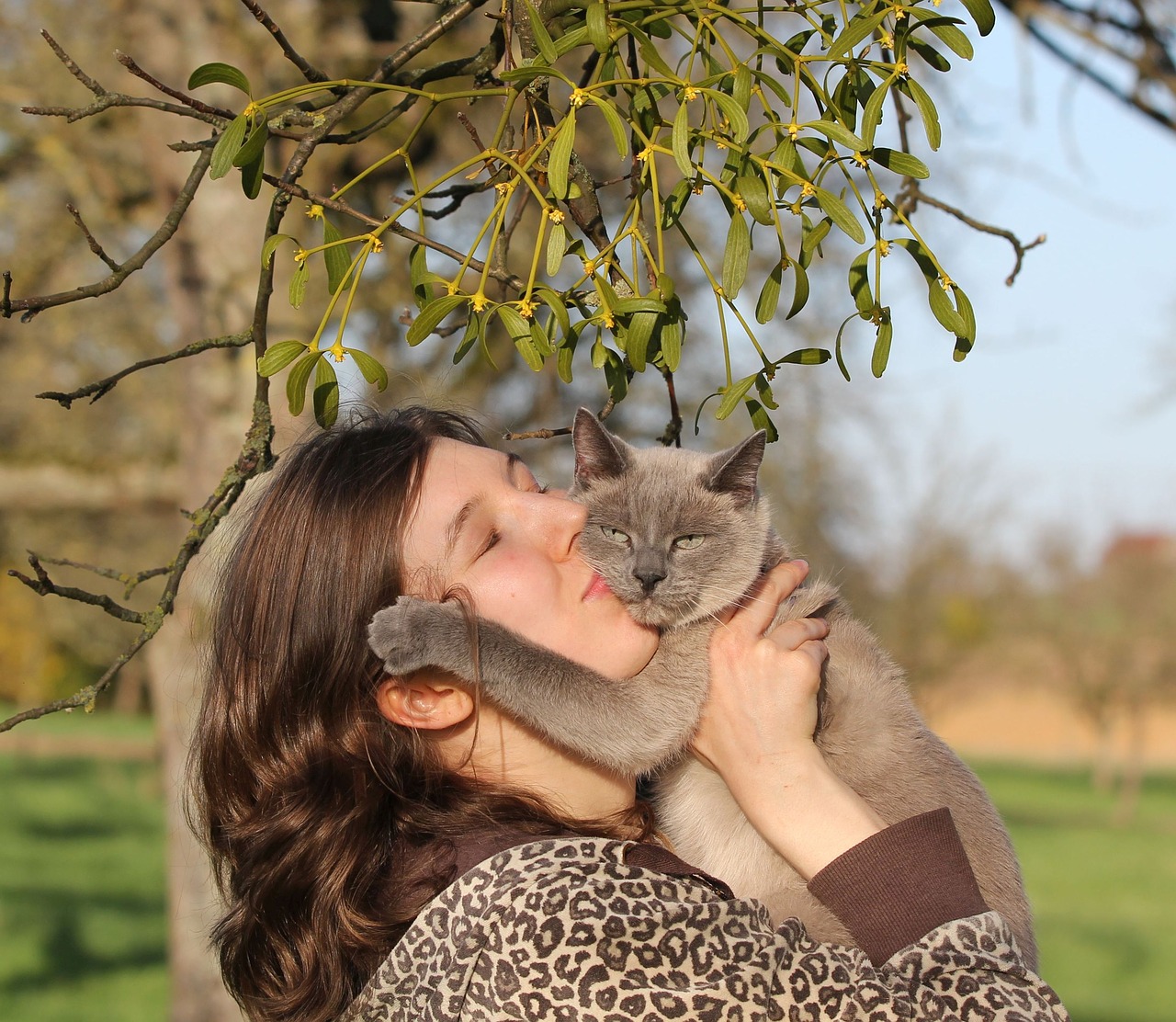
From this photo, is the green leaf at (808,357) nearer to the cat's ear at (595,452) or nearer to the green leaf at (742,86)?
Answer: the green leaf at (742,86)

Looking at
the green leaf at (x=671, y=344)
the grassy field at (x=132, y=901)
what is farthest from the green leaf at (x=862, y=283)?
the grassy field at (x=132, y=901)

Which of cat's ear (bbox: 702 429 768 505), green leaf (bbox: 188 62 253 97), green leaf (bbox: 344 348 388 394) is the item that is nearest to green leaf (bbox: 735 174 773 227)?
green leaf (bbox: 344 348 388 394)

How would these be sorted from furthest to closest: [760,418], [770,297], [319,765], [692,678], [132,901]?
[132,901]
[692,678]
[319,765]
[760,418]
[770,297]

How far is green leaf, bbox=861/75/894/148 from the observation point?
1.70 metres

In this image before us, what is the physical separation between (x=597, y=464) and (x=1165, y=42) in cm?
241

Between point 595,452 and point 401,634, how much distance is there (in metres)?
0.82

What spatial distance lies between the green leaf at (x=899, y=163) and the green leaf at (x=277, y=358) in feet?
2.88

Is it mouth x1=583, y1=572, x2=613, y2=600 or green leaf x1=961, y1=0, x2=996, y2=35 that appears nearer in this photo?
green leaf x1=961, y1=0, x2=996, y2=35

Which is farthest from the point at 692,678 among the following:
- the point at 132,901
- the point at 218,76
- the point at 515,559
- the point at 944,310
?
the point at 132,901

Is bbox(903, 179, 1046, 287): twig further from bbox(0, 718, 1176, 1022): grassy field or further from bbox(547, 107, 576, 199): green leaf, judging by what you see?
bbox(0, 718, 1176, 1022): grassy field

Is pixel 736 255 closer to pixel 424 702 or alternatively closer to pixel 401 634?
pixel 401 634

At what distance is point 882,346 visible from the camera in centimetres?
184

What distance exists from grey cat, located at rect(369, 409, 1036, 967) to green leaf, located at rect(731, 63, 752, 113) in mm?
1020

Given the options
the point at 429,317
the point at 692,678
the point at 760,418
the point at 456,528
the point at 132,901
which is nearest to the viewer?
the point at 429,317
